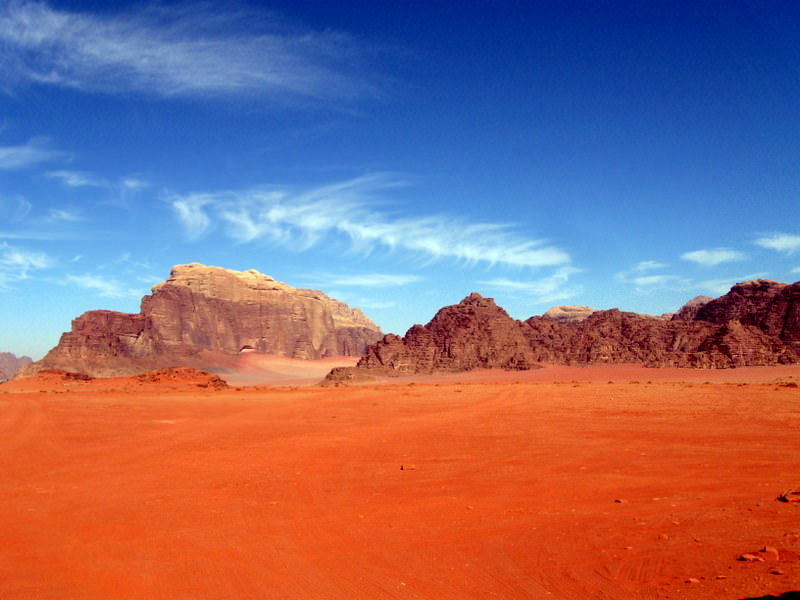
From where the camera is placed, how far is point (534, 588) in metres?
4.78

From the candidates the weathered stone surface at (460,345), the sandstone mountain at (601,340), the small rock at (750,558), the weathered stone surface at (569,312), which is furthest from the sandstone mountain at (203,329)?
the small rock at (750,558)

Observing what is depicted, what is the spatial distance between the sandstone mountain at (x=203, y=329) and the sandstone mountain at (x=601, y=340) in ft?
122

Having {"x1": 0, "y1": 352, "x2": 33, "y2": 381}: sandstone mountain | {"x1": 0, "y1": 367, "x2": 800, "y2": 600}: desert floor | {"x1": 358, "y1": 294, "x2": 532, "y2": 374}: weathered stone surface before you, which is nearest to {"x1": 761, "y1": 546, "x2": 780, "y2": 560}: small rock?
{"x1": 0, "y1": 367, "x2": 800, "y2": 600}: desert floor

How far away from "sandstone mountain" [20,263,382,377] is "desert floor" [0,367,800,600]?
73.0 m

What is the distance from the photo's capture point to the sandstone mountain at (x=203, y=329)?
274 feet

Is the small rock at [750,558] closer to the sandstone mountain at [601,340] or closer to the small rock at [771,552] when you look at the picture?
the small rock at [771,552]

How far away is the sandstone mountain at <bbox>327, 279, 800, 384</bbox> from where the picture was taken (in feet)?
204

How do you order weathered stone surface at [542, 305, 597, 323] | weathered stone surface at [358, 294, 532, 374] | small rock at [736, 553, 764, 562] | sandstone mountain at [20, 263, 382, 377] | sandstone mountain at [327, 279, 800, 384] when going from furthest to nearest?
weathered stone surface at [542, 305, 597, 323], sandstone mountain at [20, 263, 382, 377], weathered stone surface at [358, 294, 532, 374], sandstone mountain at [327, 279, 800, 384], small rock at [736, 553, 764, 562]

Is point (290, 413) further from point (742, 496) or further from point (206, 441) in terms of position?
point (742, 496)

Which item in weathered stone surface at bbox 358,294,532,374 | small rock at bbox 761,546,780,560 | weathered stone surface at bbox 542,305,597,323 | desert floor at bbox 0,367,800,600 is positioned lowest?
desert floor at bbox 0,367,800,600

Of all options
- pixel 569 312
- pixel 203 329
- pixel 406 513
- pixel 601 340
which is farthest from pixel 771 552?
pixel 569 312

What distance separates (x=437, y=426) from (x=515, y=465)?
6.68 meters

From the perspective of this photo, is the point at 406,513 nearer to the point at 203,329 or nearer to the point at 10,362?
the point at 203,329

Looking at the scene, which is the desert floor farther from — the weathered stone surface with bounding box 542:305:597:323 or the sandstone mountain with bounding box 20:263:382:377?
the weathered stone surface with bounding box 542:305:597:323
